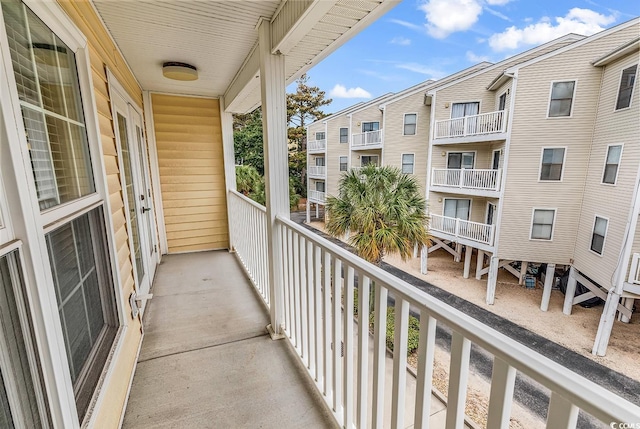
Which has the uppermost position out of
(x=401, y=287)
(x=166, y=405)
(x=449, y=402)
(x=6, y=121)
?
(x=6, y=121)

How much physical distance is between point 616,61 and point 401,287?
2.93 m

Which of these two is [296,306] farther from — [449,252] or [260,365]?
[449,252]

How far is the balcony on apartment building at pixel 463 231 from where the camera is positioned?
17.5ft

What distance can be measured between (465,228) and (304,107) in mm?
9738

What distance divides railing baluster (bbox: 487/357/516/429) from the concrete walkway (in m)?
1.06

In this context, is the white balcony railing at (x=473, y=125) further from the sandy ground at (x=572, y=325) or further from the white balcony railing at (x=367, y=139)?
the sandy ground at (x=572, y=325)

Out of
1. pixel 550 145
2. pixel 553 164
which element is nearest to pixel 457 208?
pixel 553 164

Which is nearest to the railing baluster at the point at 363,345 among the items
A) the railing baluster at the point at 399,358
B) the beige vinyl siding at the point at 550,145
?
the railing baluster at the point at 399,358

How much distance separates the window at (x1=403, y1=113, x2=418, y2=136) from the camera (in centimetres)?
737

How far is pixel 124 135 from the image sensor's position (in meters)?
2.51

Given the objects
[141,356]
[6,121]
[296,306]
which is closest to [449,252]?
[296,306]

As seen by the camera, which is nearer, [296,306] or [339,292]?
[339,292]

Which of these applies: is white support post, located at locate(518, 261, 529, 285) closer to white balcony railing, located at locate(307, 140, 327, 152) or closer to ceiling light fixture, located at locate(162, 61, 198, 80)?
ceiling light fixture, located at locate(162, 61, 198, 80)

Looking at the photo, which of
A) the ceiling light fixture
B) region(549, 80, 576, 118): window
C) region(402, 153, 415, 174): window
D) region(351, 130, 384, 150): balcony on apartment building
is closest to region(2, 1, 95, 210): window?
the ceiling light fixture
